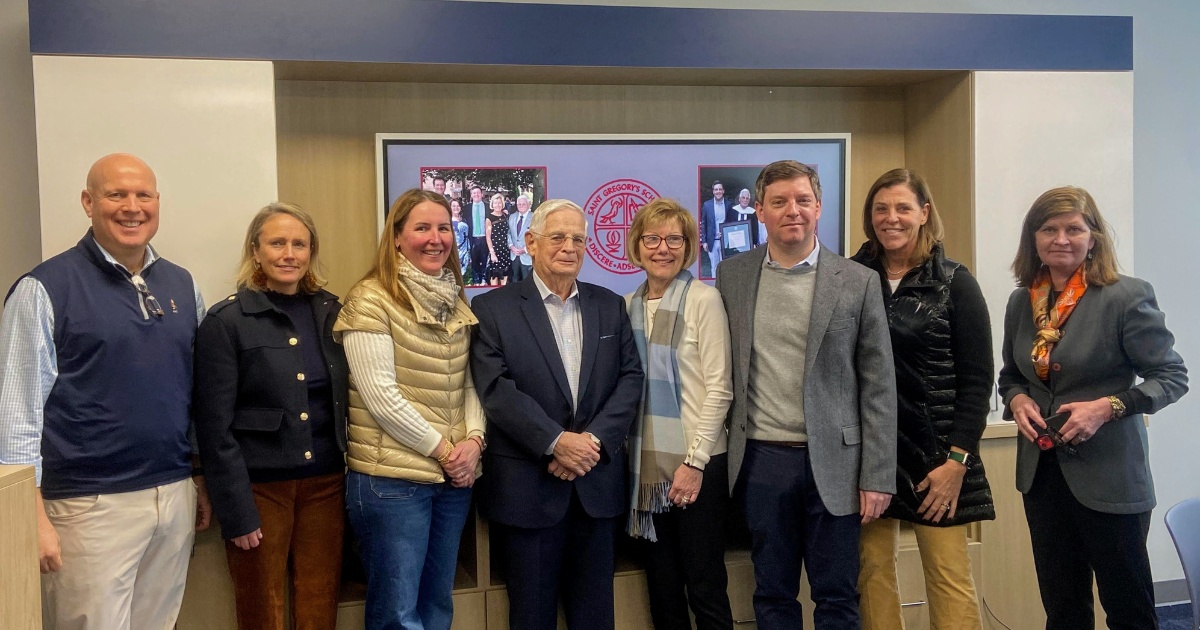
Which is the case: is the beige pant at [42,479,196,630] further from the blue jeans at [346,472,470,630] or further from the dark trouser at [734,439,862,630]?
the dark trouser at [734,439,862,630]

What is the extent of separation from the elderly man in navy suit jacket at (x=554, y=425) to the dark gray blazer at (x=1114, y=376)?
1278 millimetres

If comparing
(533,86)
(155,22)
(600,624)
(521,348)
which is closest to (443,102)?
(533,86)

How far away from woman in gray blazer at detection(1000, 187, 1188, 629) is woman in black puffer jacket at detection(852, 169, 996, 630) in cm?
18

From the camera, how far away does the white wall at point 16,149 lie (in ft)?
11.4

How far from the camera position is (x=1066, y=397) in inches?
106

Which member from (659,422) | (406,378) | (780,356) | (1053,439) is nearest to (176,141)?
(406,378)

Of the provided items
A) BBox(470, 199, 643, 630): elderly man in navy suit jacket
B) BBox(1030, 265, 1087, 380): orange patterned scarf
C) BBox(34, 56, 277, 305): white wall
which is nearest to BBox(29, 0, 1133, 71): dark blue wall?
BBox(34, 56, 277, 305): white wall

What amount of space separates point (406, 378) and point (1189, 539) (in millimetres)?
2274

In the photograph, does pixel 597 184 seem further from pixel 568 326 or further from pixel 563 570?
pixel 563 570

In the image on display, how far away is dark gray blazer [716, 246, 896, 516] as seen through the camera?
262cm

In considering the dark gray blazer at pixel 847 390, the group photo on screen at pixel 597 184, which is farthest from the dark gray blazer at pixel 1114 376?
the group photo on screen at pixel 597 184

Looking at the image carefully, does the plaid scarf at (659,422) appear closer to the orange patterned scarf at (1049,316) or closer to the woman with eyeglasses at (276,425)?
the woman with eyeglasses at (276,425)

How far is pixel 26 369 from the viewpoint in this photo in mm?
2285

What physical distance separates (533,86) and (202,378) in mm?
2071
